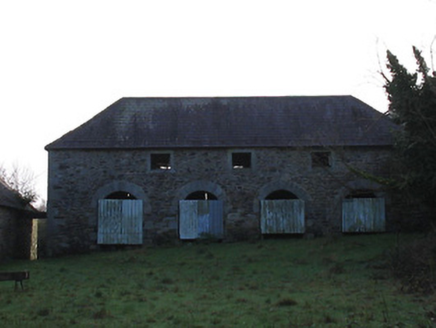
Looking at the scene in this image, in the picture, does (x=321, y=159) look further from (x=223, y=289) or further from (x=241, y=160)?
(x=223, y=289)

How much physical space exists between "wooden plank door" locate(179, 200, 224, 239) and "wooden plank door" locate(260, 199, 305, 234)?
1.66 m

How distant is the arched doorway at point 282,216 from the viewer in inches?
811

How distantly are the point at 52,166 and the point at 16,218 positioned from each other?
295 cm

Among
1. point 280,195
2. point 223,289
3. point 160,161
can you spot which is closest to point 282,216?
point 280,195

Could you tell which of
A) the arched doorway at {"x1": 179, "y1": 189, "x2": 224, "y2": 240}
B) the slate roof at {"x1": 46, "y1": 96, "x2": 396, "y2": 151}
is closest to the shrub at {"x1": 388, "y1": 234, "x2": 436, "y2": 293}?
the slate roof at {"x1": 46, "y1": 96, "x2": 396, "y2": 151}

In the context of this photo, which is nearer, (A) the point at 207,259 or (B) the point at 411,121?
(B) the point at 411,121

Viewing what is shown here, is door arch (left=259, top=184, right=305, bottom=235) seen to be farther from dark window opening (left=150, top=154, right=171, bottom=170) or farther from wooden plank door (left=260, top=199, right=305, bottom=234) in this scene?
dark window opening (left=150, top=154, right=171, bottom=170)

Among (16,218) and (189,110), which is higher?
(189,110)

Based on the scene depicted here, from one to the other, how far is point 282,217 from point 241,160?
318 centimetres

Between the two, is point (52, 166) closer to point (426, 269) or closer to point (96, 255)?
point (96, 255)

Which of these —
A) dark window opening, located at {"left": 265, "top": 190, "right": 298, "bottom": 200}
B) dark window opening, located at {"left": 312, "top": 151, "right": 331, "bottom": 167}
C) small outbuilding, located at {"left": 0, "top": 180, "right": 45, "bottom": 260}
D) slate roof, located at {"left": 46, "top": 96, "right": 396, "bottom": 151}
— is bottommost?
small outbuilding, located at {"left": 0, "top": 180, "right": 45, "bottom": 260}

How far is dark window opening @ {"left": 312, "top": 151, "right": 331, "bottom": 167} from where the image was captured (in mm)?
A: 20906

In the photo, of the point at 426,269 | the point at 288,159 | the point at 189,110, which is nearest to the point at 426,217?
the point at 288,159

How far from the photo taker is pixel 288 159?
21.0 m
